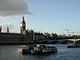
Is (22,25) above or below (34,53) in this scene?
above

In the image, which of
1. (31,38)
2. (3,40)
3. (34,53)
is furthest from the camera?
(31,38)

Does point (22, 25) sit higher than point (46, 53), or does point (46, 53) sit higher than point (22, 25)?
point (22, 25)

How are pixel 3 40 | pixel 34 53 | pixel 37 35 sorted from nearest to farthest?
pixel 34 53 → pixel 3 40 → pixel 37 35

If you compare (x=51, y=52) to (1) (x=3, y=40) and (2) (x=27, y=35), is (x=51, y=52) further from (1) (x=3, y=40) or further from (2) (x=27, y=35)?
(2) (x=27, y=35)

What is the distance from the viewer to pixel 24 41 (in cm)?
16538

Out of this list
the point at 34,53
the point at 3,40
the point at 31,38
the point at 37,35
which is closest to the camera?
the point at 34,53

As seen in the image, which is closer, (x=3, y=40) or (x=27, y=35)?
(x=3, y=40)

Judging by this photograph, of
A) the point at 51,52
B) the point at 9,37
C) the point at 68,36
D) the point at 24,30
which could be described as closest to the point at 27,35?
the point at 24,30

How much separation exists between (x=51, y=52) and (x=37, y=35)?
11378cm

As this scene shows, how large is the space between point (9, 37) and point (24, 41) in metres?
8.58

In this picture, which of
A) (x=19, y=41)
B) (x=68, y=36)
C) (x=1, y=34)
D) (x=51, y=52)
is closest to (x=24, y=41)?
(x=19, y=41)

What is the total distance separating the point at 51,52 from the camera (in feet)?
233

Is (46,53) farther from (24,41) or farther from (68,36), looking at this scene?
(68,36)

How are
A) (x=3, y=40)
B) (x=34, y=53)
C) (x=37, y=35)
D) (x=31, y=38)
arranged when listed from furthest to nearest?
(x=37, y=35) → (x=31, y=38) → (x=3, y=40) → (x=34, y=53)
